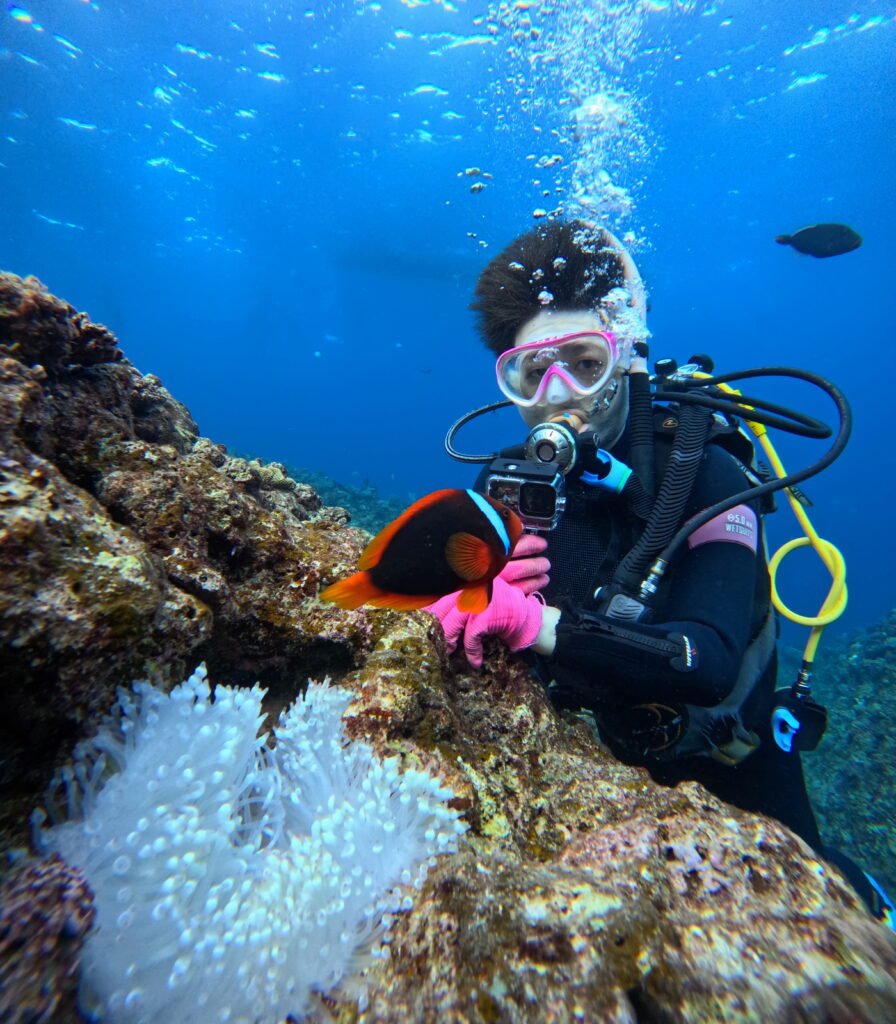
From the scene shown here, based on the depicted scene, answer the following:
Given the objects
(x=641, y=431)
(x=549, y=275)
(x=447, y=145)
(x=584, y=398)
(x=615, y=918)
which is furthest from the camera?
(x=447, y=145)

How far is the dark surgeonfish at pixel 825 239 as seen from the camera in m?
10.5

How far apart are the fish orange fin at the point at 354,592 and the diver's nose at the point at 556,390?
82.9 inches

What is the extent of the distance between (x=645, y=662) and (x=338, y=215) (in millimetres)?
31874

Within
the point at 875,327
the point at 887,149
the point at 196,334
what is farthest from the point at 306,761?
the point at 196,334

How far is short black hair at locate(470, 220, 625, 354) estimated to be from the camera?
3.08 metres

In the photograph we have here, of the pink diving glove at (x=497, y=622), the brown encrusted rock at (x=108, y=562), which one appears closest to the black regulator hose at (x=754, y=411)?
the pink diving glove at (x=497, y=622)

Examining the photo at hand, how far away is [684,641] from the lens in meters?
1.93

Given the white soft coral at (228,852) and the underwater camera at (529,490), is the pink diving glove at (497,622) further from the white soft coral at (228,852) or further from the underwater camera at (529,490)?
the white soft coral at (228,852)

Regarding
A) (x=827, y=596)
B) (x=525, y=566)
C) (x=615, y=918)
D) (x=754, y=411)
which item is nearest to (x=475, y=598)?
(x=525, y=566)

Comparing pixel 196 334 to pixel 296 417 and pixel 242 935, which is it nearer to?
pixel 296 417

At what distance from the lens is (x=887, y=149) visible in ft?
67.3

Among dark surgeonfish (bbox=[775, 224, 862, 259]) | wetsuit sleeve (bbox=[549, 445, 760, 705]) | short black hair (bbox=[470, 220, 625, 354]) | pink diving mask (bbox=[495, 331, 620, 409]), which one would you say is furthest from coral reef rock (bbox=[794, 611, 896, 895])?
dark surgeonfish (bbox=[775, 224, 862, 259])

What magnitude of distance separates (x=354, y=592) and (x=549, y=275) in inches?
107

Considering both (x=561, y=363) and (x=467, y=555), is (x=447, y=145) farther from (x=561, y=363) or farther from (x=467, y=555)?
(x=467, y=555)
